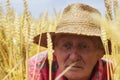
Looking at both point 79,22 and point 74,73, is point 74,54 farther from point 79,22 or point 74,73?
point 79,22

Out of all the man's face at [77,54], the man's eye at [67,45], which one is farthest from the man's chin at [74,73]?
the man's eye at [67,45]

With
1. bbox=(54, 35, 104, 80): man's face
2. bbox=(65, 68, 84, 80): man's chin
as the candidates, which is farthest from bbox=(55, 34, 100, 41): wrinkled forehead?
bbox=(65, 68, 84, 80): man's chin

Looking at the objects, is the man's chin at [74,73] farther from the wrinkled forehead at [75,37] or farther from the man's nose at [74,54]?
the wrinkled forehead at [75,37]

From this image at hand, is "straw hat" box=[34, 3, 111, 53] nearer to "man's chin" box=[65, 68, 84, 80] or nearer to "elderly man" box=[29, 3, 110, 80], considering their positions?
"elderly man" box=[29, 3, 110, 80]

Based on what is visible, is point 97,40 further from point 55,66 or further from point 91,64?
point 55,66

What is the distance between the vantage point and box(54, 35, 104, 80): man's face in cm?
176

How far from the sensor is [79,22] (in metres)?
1.94

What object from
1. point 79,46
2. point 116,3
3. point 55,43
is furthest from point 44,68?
point 116,3

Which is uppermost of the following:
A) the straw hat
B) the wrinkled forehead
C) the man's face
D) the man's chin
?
the straw hat

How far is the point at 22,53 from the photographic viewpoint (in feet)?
3.62

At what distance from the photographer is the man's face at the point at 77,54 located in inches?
69.2

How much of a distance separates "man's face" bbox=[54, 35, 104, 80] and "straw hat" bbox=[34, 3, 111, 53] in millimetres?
33

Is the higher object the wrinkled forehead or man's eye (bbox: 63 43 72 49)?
the wrinkled forehead

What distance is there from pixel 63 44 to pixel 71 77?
0.56 feet
